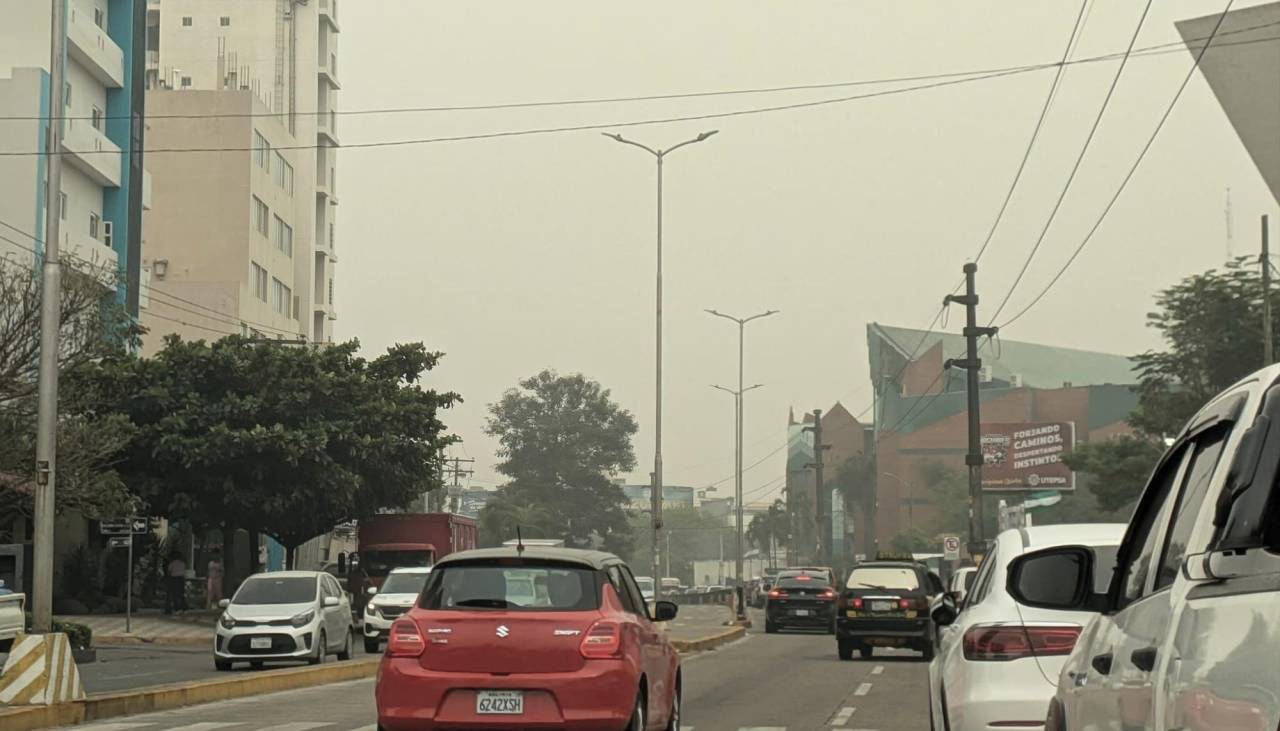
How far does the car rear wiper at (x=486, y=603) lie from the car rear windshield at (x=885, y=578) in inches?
771

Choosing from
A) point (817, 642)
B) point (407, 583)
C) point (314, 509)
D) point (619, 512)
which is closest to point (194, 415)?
point (314, 509)

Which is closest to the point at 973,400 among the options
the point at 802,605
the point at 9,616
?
the point at 802,605

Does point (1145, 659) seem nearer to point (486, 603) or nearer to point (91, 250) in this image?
point (486, 603)

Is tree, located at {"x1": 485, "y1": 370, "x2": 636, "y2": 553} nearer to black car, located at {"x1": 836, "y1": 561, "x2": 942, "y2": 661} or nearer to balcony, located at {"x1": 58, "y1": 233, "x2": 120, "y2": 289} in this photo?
balcony, located at {"x1": 58, "y1": 233, "x2": 120, "y2": 289}

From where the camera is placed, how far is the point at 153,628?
43781 mm

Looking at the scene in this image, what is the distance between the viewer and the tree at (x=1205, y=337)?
5019cm

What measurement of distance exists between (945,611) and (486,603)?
3.10 meters

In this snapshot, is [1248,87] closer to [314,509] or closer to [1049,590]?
[314,509]

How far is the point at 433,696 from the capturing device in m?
11.9

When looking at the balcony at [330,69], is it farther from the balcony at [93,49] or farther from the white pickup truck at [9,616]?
the white pickup truck at [9,616]

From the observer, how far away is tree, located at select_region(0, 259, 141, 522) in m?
31.1

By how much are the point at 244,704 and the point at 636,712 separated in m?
10.4

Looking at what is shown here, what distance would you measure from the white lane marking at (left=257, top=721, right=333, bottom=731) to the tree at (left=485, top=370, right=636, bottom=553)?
110 metres

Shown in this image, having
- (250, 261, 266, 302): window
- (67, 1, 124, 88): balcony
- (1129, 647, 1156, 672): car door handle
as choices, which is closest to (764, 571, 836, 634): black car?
(67, 1, 124, 88): balcony
